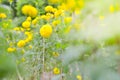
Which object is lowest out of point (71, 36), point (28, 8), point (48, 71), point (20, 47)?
point (48, 71)

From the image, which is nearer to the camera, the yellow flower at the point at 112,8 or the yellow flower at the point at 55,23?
the yellow flower at the point at 112,8

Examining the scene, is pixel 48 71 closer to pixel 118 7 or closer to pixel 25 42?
pixel 25 42

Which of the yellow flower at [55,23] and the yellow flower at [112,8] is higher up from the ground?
the yellow flower at [112,8]

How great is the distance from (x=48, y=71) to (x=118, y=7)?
169 cm

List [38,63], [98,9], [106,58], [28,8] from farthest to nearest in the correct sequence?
1. [38,63]
2. [28,8]
3. [106,58]
4. [98,9]

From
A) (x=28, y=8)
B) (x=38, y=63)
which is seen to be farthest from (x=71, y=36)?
(x=38, y=63)

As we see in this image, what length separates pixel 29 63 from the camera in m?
A: 2.22

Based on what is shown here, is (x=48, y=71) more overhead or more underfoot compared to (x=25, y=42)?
more underfoot

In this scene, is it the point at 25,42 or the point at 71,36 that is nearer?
the point at 71,36

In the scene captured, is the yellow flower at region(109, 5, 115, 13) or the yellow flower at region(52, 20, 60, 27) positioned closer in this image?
the yellow flower at region(109, 5, 115, 13)

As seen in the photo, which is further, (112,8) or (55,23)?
(55,23)

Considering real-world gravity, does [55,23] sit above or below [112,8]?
below

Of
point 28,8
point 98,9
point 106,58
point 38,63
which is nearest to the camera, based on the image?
point 98,9

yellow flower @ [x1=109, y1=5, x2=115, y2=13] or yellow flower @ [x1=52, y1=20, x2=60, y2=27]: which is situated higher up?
yellow flower @ [x1=109, y1=5, x2=115, y2=13]
